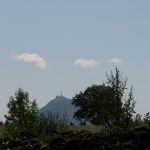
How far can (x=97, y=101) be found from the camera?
28031 millimetres

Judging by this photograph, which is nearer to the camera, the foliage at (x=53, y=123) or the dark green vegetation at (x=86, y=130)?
the dark green vegetation at (x=86, y=130)

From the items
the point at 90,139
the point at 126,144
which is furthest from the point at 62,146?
the point at 126,144

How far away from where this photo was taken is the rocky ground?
16.0 m

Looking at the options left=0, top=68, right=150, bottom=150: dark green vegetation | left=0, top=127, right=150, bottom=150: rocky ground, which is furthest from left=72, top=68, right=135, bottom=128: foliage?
left=0, top=127, right=150, bottom=150: rocky ground

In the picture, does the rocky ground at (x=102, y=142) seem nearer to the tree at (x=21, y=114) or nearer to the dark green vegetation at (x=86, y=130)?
the dark green vegetation at (x=86, y=130)

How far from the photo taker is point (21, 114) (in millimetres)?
33906

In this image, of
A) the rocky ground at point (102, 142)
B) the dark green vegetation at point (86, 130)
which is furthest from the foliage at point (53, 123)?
the rocky ground at point (102, 142)

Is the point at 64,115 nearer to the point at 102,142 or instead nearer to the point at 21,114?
the point at 21,114

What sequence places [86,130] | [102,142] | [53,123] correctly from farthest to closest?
[53,123], [86,130], [102,142]

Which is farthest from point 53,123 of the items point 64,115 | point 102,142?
point 102,142

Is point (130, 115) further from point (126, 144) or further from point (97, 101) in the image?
point (126, 144)

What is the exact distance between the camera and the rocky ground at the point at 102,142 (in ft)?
52.6

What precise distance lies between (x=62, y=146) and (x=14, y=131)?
15.3 metres

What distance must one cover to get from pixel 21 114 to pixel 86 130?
509 inches
